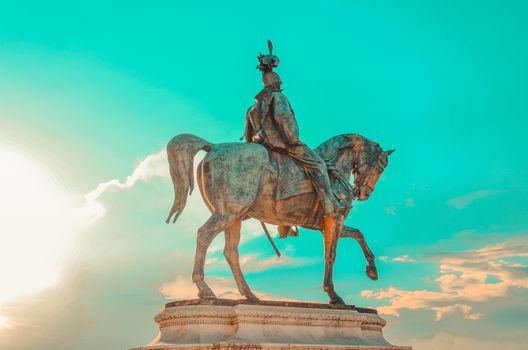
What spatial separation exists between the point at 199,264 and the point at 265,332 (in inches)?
61.7

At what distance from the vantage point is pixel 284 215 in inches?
474

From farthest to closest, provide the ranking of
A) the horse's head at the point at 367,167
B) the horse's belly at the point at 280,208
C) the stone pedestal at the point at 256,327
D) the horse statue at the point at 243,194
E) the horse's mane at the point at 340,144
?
the horse's head at the point at 367,167, the horse's mane at the point at 340,144, the horse's belly at the point at 280,208, the horse statue at the point at 243,194, the stone pedestal at the point at 256,327

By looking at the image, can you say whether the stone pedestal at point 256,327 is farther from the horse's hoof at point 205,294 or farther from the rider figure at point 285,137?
the rider figure at point 285,137

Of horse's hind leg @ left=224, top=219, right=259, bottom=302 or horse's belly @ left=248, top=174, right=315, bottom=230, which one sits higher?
horse's belly @ left=248, top=174, right=315, bottom=230

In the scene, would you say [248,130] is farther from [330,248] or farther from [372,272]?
[372,272]

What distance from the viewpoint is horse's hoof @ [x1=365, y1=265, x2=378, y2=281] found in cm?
1304

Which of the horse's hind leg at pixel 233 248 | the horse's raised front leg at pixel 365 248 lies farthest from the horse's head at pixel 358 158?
the horse's hind leg at pixel 233 248

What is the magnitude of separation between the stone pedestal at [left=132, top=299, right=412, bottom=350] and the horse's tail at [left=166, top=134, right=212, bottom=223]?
1808 millimetres

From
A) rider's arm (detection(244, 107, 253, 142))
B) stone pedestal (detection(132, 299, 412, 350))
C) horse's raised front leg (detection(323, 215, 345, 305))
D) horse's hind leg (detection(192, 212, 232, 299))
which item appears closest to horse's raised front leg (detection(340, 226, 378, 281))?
horse's raised front leg (detection(323, 215, 345, 305))

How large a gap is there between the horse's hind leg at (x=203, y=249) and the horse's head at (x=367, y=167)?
12.1 ft

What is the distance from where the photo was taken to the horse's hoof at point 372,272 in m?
13.0

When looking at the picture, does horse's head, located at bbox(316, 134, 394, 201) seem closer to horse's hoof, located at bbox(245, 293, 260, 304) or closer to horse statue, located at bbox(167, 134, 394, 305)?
horse statue, located at bbox(167, 134, 394, 305)

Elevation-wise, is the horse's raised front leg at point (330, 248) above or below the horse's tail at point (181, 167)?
below

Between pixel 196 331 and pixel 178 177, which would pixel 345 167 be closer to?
pixel 178 177
